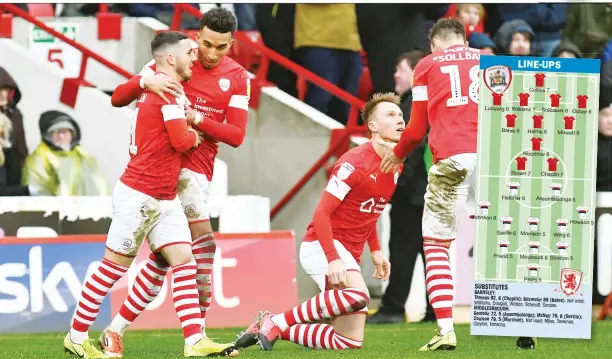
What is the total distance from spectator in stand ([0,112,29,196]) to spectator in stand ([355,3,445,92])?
11.0 ft

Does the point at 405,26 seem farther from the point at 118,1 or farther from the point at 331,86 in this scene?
the point at 118,1

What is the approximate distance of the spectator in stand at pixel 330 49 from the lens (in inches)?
550

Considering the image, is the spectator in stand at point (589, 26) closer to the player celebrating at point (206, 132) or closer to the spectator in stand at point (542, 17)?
the spectator in stand at point (542, 17)

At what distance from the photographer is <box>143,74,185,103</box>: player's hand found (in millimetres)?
8727

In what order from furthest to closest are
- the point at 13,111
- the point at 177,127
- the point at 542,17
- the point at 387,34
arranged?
the point at 542,17
the point at 387,34
the point at 13,111
the point at 177,127

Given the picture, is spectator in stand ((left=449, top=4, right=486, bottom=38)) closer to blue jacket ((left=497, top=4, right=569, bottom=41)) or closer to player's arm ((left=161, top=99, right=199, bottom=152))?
blue jacket ((left=497, top=4, right=569, bottom=41))

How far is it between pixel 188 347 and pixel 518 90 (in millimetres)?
2477

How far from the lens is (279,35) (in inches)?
578

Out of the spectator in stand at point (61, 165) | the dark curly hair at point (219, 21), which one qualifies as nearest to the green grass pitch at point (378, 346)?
the spectator in stand at point (61, 165)

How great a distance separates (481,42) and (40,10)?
456 cm

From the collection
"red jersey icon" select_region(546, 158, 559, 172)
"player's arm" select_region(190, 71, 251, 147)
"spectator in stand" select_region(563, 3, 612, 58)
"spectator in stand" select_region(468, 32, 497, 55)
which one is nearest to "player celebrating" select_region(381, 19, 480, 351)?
"red jersey icon" select_region(546, 158, 559, 172)

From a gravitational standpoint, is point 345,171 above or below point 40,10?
below

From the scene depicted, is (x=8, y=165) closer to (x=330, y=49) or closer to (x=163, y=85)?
(x=330, y=49)

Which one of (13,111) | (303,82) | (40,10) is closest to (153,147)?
(13,111)
